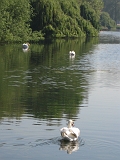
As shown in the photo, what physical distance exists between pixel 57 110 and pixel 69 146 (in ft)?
14.2

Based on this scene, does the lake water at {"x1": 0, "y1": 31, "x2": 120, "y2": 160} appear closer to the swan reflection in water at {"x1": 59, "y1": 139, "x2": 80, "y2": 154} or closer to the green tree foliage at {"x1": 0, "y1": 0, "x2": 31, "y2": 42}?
the swan reflection in water at {"x1": 59, "y1": 139, "x2": 80, "y2": 154}

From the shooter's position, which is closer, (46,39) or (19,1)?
(19,1)

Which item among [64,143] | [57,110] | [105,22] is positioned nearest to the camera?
[64,143]

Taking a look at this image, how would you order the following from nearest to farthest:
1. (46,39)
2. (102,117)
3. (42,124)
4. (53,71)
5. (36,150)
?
(36,150) < (42,124) < (102,117) < (53,71) < (46,39)

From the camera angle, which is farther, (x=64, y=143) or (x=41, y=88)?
(x=41, y=88)

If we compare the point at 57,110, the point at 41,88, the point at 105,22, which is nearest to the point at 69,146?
the point at 57,110

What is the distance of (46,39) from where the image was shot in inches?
2404

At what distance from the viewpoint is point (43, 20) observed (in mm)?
60250

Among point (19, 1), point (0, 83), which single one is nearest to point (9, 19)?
point (19, 1)

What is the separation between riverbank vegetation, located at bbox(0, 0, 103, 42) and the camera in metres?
52.0

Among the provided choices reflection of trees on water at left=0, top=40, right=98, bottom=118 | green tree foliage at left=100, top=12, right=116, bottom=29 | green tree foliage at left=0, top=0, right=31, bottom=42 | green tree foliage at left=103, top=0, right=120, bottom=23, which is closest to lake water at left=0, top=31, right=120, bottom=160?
reflection of trees on water at left=0, top=40, right=98, bottom=118

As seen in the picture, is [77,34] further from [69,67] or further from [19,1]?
[69,67]

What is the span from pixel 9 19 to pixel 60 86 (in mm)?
31026

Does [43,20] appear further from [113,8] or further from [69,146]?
Result: [113,8]
